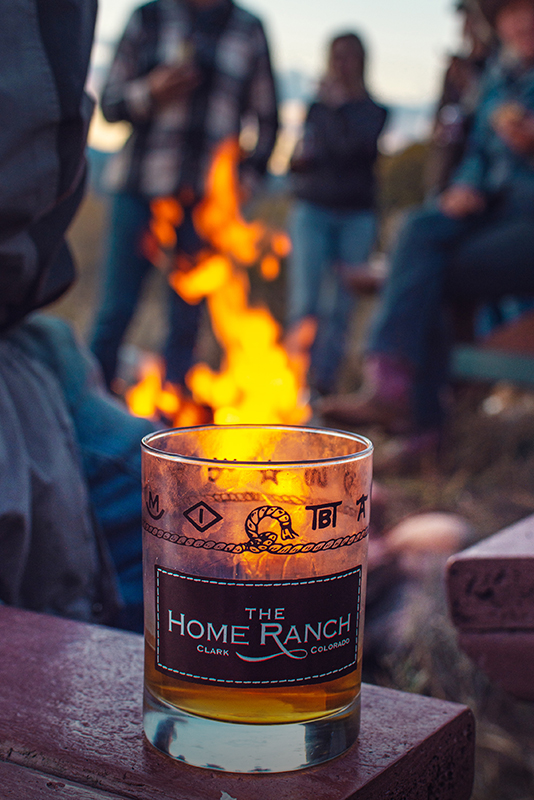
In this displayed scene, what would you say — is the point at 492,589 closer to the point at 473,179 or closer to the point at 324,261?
the point at 473,179

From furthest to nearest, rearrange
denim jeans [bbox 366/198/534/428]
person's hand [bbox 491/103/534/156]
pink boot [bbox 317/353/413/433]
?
pink boot [bbox 317/353/413/433] → denim jeans [bbox 366/198/534/428] → person's hand [bbox 491/103/534/156]

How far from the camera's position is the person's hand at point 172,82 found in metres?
2.80

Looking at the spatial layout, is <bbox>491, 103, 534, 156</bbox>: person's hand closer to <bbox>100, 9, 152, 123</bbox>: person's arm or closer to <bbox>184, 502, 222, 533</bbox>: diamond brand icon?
<bbox>100, 9, 152, 123</bbox>: person's arm

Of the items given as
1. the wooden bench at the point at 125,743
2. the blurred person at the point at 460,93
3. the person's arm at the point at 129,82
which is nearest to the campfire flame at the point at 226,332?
the wooden bench at the point at 125,743

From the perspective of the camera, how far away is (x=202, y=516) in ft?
1.62

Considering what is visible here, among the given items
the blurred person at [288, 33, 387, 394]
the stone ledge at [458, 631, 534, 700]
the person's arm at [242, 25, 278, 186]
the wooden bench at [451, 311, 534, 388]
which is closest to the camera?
the stone ledge at [458, 631, 534, 700]

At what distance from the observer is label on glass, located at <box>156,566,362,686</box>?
49cm

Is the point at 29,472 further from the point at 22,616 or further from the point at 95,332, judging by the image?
the point at 95,332

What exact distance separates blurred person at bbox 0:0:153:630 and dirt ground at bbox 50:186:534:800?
49cm

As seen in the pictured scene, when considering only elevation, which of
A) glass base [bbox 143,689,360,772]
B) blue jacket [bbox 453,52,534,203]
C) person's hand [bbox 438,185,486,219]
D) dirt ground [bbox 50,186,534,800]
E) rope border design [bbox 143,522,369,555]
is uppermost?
blue jacket [bbox 453,52,534,203]

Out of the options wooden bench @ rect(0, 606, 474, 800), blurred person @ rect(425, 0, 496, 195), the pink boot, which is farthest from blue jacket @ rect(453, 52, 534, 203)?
wooden bench @ rect(0, 606, 474, 800)

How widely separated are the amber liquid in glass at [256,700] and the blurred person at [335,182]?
3.35 m

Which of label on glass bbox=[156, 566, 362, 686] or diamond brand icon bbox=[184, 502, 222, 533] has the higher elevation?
diamond brand icon bbox=[184, 502, 222, 533]

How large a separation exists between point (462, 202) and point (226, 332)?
1.34m
